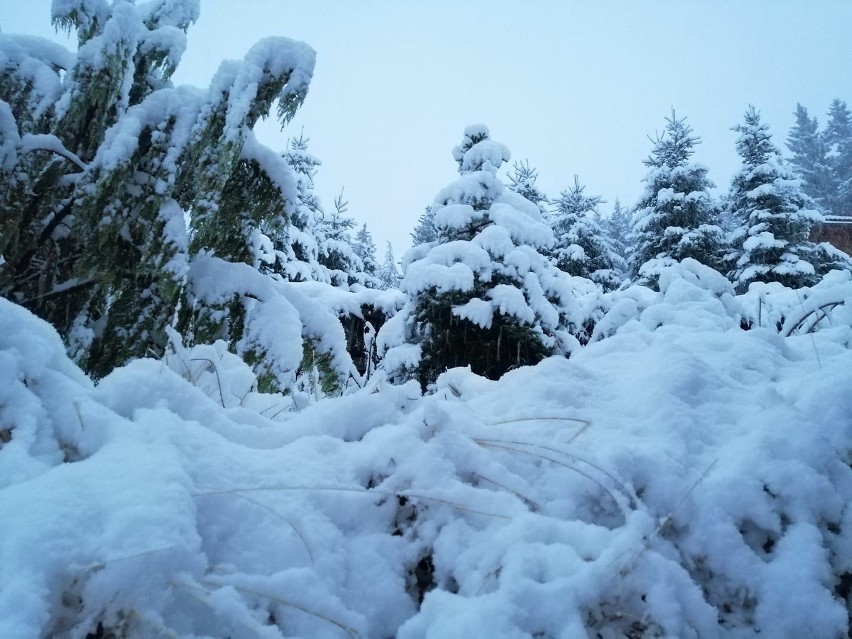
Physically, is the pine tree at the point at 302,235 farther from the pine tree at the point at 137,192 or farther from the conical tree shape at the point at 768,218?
the conical tree shape at the point at 768,218

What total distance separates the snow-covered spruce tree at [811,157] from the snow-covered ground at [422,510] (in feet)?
139

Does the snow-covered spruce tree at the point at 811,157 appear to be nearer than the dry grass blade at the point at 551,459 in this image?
No

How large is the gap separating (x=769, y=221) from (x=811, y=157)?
89.7 ft

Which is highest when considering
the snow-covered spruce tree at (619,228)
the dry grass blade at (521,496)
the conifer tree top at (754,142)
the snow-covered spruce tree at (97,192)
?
the snow-covered spruce tree at (619,228)

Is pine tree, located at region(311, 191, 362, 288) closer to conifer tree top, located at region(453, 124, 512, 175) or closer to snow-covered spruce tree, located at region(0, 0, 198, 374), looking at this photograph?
conifer tree top, located at region(453, 124, 512, 175)

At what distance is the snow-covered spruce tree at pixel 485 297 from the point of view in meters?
6.86

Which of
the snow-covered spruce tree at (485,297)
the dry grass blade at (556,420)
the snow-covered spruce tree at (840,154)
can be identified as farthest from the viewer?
the snow-covered spruce tree at (840,154)

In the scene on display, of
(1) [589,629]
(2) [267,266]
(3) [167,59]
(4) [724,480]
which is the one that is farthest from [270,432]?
(2) [267,266]

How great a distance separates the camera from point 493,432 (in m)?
1.06

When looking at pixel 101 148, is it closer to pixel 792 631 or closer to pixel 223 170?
pixel 223 170

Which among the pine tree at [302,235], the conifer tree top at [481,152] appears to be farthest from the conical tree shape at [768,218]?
the pine tree at [302,235]

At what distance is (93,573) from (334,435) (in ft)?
1.93

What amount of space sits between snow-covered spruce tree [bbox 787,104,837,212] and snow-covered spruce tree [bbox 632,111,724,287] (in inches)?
924

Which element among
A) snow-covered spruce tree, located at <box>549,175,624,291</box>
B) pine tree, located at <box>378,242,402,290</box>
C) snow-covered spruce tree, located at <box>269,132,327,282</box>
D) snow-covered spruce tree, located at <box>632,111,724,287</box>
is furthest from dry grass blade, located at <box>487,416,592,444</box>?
pine tree, located at <box>378,242,402,290</box>
